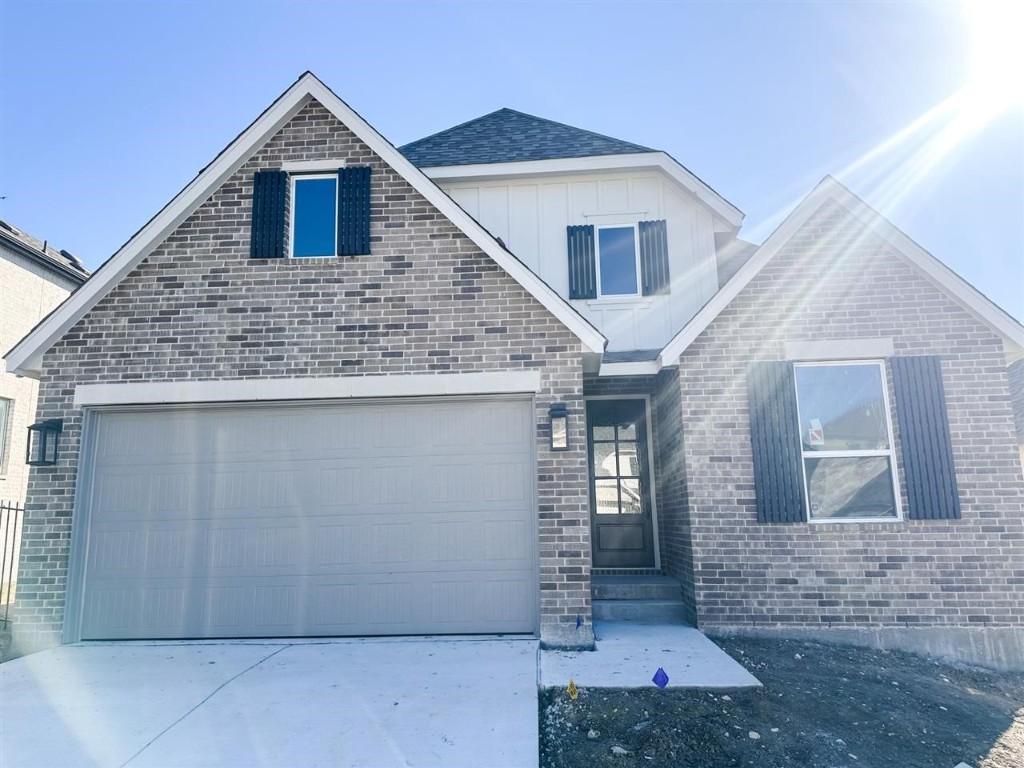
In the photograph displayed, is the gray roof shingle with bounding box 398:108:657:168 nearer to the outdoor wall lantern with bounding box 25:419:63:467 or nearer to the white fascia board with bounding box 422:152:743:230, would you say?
the white fascia board with bounding box 422:152:743:230

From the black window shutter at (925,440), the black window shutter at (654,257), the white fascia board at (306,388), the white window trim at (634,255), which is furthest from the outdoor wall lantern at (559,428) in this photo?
the black window shutter at (925,440)

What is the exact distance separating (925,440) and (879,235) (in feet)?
7.63

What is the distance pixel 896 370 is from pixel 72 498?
8.96 metres

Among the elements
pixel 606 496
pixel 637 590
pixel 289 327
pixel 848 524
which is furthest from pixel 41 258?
pixel 848 524

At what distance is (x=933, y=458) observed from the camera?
6953 mm

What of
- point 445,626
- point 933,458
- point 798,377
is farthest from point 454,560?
point 933,458

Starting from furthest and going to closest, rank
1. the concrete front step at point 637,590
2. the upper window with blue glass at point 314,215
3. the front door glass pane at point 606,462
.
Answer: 1. the front door glass pane at point 606,462
2. the concrete front step at point 637,590
3. the upper window with blue glass at point 314,215

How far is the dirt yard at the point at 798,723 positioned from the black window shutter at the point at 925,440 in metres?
1.73

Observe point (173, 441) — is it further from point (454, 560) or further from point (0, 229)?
point (0, 229)

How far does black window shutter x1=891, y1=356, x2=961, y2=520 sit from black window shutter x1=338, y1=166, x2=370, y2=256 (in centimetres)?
605

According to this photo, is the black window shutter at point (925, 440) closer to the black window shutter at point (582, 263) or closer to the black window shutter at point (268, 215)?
the black window shutter at point (582, 263)

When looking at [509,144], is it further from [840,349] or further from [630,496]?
[840,349]

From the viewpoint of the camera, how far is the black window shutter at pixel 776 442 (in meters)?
7.00

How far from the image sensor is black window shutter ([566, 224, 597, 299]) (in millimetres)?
9430
